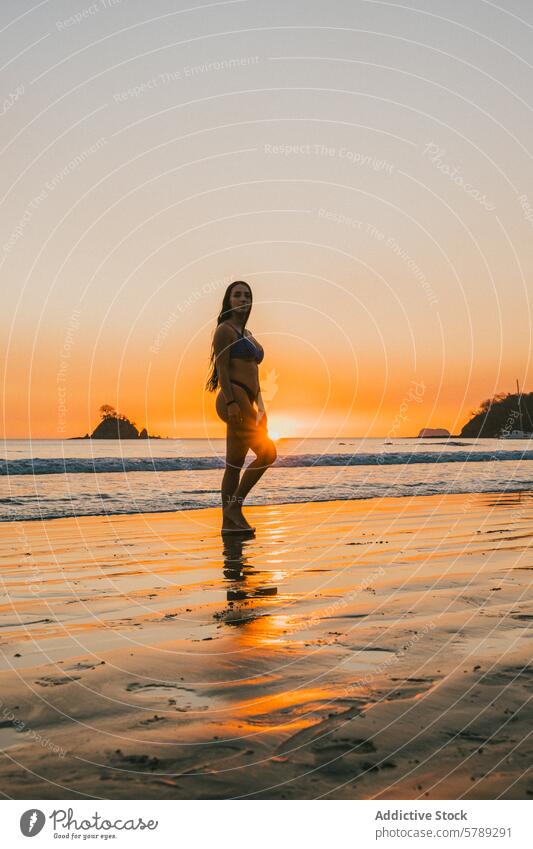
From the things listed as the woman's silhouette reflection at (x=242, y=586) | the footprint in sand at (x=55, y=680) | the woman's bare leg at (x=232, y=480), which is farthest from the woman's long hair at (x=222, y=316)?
the footprint in sand at (x=55, y=680)

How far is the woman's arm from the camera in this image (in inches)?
340

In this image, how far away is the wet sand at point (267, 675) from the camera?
2426 mm

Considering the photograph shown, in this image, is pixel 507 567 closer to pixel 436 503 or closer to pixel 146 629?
pixel 146 629

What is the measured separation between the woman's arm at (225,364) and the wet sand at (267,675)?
212 centimetres

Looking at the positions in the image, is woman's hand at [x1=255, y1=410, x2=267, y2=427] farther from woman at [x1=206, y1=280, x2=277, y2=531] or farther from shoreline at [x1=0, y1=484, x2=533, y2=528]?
shoreline at [x1=0, y1=484, x2=533, y2=528]

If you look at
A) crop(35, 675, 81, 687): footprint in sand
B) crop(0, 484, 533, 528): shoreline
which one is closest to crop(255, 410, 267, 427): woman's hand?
crop(0, 484, 533, 528): shoreline

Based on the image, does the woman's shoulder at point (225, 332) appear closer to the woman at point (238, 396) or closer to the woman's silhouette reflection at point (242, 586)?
the woman at point (238, 396)

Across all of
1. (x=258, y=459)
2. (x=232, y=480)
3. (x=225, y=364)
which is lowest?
(x=232, y=480)

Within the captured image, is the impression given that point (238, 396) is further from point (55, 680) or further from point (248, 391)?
point (55, 680)

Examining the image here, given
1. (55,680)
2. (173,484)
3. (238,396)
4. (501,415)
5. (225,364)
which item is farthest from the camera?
(501,415)

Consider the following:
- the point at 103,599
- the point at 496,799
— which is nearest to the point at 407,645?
the point at 496,799

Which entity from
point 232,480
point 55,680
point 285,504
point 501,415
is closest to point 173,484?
point 285,504

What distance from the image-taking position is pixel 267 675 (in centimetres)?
340

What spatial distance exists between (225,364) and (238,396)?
44 cm
